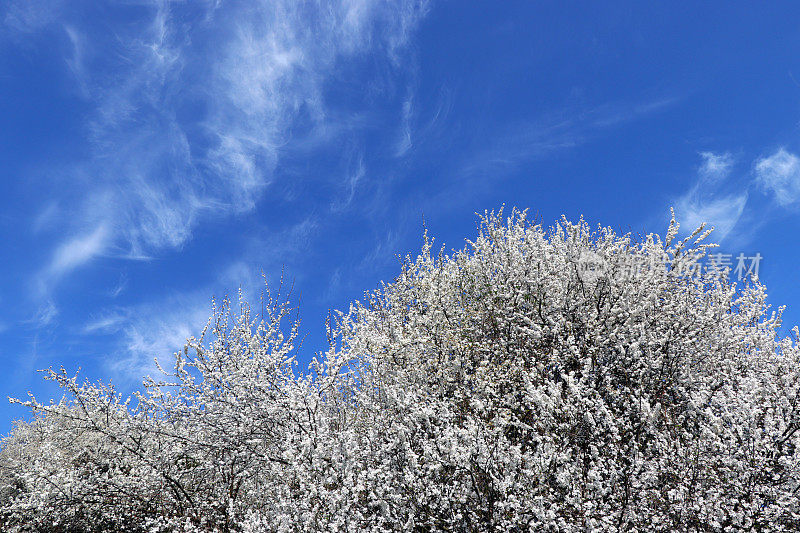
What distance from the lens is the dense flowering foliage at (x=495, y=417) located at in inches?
308

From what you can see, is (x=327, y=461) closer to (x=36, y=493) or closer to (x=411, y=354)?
(x=411, y=354)

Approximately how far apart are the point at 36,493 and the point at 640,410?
14.4 meters

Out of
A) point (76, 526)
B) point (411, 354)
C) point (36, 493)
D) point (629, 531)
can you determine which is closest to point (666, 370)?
point (629, 531)

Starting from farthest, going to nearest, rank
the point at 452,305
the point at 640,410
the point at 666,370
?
1. the point at 452,305
2. the point at 666,370
3. the point at 640,410

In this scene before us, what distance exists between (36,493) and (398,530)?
1013cm

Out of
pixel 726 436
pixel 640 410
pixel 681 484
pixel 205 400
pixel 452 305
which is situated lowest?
pixel 681 484

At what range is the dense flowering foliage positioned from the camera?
25.6ft

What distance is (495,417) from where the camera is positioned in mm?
9664

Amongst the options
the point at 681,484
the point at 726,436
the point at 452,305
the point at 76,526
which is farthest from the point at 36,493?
the point at 726,436

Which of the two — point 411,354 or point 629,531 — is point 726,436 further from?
point 411,354

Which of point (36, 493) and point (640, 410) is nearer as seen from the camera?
point (640, 410)

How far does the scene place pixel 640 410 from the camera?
889 centimetres

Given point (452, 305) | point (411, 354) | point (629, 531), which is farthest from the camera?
point (452, 305)

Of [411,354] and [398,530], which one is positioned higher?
[411,354]
